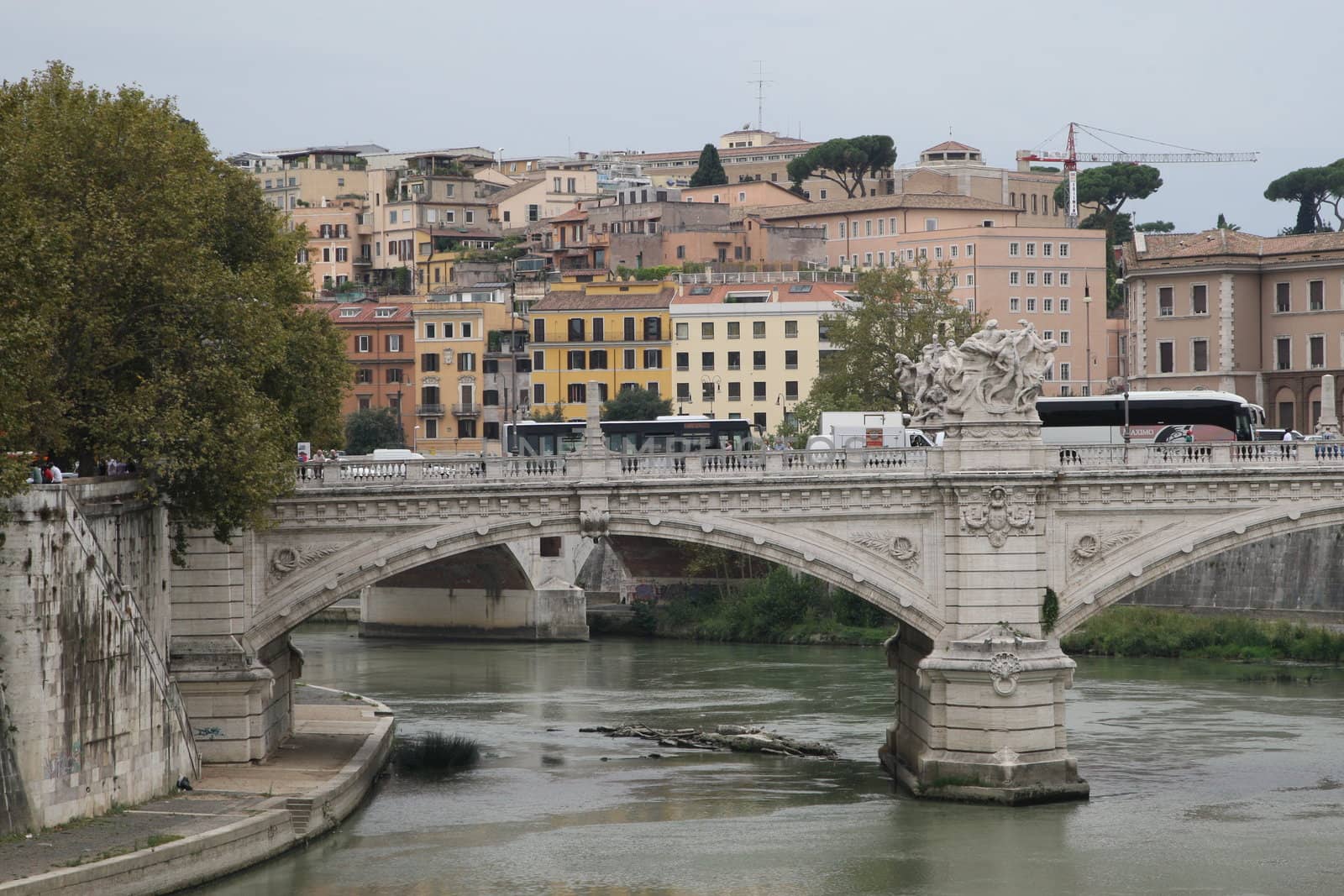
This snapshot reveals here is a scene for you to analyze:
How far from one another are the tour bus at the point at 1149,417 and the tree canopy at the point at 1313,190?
159 ft

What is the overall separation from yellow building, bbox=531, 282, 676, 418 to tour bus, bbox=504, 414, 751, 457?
2594cm

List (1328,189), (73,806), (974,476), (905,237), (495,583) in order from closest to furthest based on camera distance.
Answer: (73,806)
(974,476)
(495,583)
(905,237)
(1328,189)

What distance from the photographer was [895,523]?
29.3 metres

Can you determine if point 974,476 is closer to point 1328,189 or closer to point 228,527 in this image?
point 228,527

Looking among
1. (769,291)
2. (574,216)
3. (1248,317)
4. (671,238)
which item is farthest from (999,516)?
(574,216)

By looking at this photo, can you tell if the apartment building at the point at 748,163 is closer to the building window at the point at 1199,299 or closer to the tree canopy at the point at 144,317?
the building window at the point at 1199,299

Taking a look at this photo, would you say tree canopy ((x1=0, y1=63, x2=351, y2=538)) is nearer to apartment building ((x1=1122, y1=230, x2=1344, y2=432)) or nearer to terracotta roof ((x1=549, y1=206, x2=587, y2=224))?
apartment building ((x1=1122, y1=230, x2=1344, y2=432))

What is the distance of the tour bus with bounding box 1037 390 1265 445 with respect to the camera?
3856 cm

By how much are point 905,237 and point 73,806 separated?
5830 centimetres

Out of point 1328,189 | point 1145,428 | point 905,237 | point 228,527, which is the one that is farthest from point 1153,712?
point 1328,189

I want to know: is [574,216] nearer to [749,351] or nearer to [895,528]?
[749,351]

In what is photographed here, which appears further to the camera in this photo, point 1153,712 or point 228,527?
point 1153,712

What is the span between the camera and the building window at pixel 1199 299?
189 ft

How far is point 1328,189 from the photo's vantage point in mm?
85938
